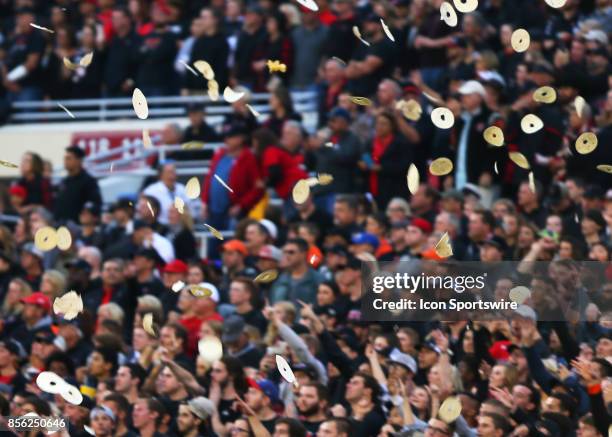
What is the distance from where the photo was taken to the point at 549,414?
11.4m

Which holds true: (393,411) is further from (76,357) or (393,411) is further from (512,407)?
(76,357)

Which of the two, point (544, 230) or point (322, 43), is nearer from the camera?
Result: point (544, 230)

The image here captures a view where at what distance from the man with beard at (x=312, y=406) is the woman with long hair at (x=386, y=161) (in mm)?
3750

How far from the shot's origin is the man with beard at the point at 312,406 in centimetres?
1207

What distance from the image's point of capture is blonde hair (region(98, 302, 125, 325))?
47.6ft

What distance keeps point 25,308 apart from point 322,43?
4.00 meters

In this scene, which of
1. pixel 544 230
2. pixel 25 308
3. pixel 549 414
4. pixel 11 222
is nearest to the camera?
pixel 549 414

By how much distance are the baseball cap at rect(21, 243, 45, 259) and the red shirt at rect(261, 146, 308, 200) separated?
186cm

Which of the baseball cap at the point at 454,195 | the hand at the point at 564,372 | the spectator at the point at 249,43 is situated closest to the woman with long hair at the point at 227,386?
the hand at the point at 564,372

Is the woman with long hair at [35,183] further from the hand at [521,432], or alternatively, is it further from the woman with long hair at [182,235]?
the hand at [521,432]

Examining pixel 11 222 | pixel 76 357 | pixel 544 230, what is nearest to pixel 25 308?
pixel 76 357

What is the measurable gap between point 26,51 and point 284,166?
180 inches

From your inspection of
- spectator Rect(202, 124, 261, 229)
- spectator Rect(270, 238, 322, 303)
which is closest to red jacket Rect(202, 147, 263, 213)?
spectator Rect(202, 124, 261, 229)

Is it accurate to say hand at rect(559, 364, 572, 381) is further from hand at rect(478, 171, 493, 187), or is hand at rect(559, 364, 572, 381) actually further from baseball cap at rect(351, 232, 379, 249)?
hand at rect(478, 171, 493, 187)
